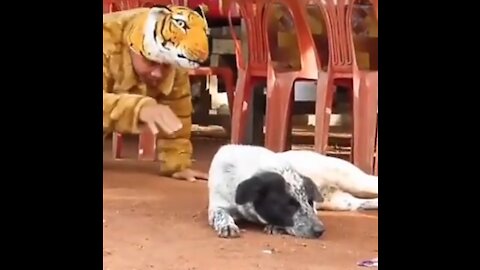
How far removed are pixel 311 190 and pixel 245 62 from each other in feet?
0.92

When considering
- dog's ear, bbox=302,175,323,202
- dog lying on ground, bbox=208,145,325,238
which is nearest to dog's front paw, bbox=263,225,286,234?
dog lying on ground, bbox=208,145,325,238

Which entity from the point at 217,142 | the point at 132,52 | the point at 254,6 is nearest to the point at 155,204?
the point at 217,142

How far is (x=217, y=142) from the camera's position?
5.99 ft

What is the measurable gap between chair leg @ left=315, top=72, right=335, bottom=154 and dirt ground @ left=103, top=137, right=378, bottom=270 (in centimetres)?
17

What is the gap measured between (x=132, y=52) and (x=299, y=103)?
1.13 feet

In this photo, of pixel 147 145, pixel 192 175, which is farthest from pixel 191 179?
pixel 147 145

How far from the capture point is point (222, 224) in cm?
180

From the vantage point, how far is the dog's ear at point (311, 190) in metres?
1.92

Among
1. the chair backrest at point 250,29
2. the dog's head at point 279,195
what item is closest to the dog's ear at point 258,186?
the dog's head at point 279,195

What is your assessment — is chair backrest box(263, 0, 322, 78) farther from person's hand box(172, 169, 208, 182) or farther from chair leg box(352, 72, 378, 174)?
person's hand box(172, 169, 208, 182)

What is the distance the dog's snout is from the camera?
1.77 m

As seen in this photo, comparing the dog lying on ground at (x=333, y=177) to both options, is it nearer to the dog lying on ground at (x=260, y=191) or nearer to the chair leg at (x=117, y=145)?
the dog lying on ground at (x=260, y=191)

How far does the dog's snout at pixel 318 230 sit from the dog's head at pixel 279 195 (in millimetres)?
48
